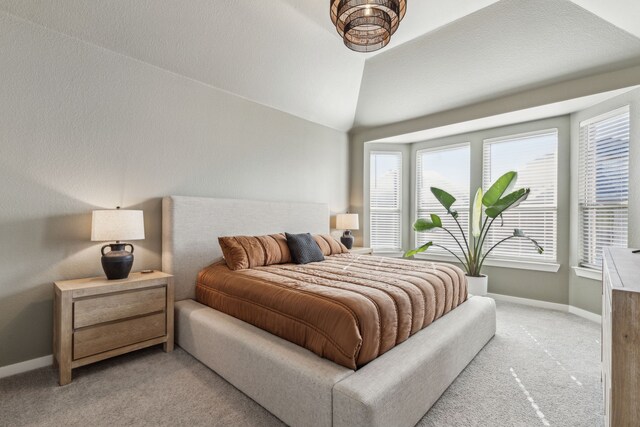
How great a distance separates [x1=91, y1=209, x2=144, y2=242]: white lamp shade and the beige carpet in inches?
40.9

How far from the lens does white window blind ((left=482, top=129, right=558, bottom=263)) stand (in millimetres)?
4070

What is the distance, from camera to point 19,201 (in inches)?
92.7

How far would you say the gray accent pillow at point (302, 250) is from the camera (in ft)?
10.8

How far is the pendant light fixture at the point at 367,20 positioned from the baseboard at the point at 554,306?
12.8 feet

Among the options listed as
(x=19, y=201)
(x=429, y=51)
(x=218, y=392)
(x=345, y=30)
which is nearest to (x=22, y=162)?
(x=19, y=201)

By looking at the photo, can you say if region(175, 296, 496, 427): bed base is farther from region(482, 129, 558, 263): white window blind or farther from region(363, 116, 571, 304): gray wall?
region(482, 129, 558, 263): white window blind

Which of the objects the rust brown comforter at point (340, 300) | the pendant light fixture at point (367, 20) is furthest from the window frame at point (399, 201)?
the pendant light fixture at point (367, 20)

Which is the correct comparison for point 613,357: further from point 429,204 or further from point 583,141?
point 429,204

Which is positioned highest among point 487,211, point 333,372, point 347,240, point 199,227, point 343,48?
point 343,48

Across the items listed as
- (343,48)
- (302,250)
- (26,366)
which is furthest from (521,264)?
(26,366)

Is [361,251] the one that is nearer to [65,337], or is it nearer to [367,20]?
[367,20]

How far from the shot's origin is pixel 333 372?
5.20ft

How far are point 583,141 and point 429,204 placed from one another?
2172 mm

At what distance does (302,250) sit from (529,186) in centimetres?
337
